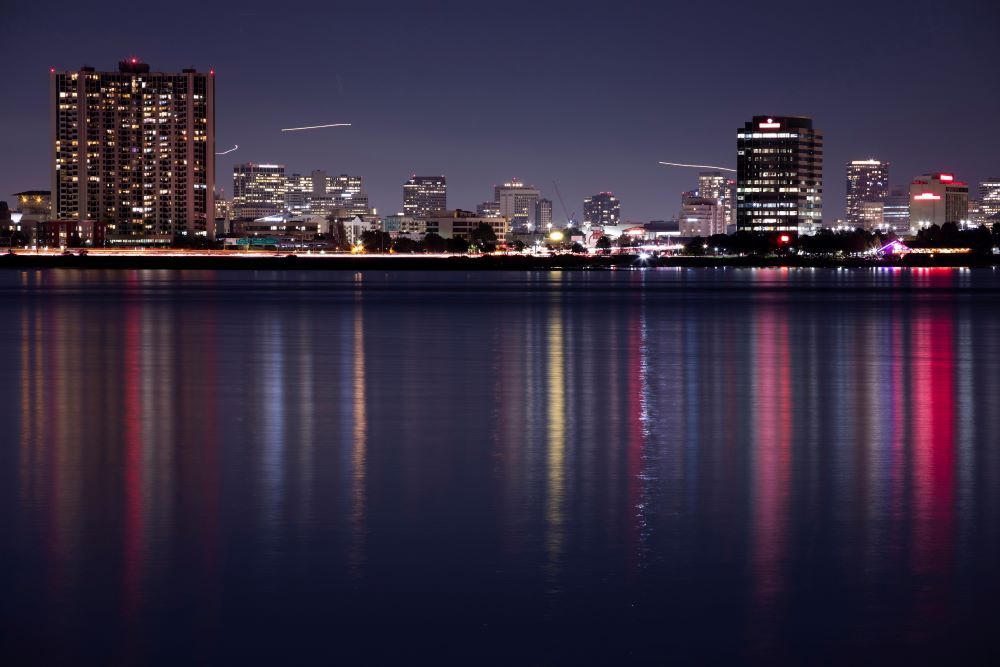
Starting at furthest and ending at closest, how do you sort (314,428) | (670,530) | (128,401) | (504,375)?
(504,375)
(128,401)
(314,428)
(670,530)

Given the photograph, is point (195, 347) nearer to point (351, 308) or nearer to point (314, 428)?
point (314, 428)

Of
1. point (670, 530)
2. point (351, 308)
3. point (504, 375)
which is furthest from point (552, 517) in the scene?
point (351, 308)

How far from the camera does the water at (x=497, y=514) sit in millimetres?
8508

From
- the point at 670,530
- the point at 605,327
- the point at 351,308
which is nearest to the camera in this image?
the point at 670,530

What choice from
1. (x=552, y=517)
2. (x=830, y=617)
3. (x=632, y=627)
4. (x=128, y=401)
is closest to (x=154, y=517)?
(x=552, y=517)

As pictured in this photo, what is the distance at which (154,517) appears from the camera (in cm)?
1195

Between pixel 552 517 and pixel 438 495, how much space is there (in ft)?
5.36

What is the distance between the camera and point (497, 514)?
12078 mm

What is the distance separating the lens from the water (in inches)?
335

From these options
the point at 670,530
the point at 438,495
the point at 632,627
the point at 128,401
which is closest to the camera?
the point at 632,627

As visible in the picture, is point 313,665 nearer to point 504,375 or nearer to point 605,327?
point 504,375

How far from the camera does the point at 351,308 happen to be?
61.9m

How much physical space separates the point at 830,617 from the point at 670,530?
2710 mm

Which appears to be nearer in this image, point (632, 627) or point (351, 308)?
point (632, 627)
